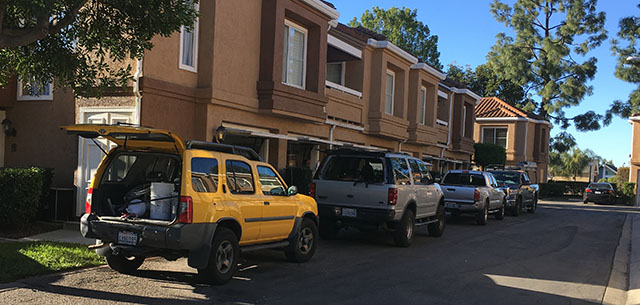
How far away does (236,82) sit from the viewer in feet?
46.0

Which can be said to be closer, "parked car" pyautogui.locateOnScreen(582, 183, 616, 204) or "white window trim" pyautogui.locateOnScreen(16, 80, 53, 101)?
"white window trim" pyautogui.locateOnScreen(16, 80, 53, 101)

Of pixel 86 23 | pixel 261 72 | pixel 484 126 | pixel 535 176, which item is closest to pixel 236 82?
pixel 261 72

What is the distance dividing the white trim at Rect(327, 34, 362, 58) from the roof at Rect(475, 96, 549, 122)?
29.1 meters

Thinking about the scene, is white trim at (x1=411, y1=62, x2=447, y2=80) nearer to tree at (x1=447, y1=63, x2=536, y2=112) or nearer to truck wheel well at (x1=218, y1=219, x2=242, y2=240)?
truck wheel well at (x1=218, y1=219, x2=242, y2=240)

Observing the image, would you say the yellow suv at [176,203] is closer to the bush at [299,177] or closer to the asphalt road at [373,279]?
the asphalt road at [373,279]

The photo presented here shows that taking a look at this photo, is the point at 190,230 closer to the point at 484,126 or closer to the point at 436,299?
the point at 436,299

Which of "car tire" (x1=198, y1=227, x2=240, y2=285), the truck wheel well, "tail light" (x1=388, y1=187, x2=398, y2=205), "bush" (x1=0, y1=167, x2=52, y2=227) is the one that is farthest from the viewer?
"tail light" (x1=388, y1=187, x2=398, y2=205)

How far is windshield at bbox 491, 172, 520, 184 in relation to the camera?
23050mm

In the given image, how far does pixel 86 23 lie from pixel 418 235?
9.37 metres

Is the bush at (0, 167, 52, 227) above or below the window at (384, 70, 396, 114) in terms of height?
below

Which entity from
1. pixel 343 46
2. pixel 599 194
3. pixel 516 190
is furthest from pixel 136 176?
pixel 599 194

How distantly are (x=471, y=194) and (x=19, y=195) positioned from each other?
12.4 metres

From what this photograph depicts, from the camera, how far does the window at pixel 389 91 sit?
2313cm

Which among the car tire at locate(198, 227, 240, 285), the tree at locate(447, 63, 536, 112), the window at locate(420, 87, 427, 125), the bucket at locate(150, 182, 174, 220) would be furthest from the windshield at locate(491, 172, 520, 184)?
the tree at locate(447, 63, 536, 112)
